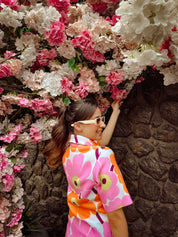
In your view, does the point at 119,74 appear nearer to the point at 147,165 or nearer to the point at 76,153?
the point at 76,153

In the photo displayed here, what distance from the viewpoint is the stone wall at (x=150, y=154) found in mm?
1724

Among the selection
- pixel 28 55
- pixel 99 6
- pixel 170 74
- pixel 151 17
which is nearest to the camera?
pixel 151 17

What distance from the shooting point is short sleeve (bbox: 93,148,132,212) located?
3.95ft

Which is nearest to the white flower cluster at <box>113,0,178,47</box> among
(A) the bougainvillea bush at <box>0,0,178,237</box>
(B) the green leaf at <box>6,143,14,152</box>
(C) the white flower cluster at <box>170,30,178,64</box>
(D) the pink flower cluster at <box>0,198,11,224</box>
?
(C) the white flower cluster at <box>170,30,178,64</box>

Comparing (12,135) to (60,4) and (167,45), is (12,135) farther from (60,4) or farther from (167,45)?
(167,45)

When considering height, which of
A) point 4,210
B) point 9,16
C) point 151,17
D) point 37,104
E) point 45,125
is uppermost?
point 9,16

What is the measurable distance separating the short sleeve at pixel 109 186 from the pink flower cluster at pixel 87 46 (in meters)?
0.71

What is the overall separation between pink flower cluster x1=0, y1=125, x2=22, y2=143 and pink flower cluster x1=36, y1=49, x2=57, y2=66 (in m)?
0.50

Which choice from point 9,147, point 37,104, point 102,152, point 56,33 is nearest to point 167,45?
point 102,152

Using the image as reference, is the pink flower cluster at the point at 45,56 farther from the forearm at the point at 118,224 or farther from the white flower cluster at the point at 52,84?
the forearm at the point at 118,224

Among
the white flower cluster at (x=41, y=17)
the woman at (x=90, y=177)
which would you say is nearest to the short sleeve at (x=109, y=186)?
the woman at (x=90, y=177)

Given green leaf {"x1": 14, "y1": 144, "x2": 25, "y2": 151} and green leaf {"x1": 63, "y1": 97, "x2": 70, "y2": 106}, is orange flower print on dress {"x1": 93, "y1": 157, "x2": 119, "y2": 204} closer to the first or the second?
green leaf {"x1": 63, "y1": 97, "x2": 70, "y2": 106}

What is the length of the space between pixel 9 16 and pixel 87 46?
1.74 feet

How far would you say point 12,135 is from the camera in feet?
4.68
